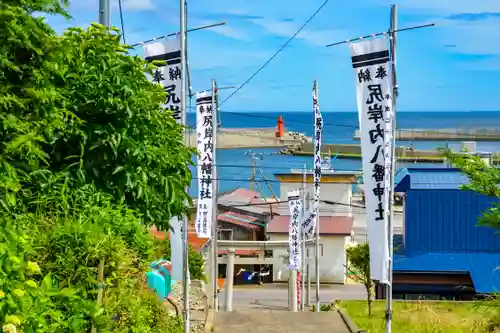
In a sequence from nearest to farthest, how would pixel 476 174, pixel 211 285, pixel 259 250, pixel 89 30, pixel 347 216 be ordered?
pixel 89 30, pixel 476 174, pixel 211 285, pixel 259 250, pixel 347 216

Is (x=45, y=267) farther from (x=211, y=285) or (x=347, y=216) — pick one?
(x=347, y=216)

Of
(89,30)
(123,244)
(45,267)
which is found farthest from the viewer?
(89,30)

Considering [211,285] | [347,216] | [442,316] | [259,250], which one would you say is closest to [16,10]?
[442,316]

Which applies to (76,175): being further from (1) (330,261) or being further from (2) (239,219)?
(2) (239,219)

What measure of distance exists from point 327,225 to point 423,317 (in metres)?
17.4

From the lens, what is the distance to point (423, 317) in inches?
651

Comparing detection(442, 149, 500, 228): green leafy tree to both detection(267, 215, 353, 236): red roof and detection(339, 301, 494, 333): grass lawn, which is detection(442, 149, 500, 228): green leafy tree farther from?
detection(267, 215, 353, 236): red roof

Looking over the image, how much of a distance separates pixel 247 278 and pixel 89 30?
90.3 feet

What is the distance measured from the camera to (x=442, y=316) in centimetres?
1686

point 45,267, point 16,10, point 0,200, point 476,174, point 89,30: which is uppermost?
point 89,30

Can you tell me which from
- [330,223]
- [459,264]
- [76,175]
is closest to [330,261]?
[330,223]

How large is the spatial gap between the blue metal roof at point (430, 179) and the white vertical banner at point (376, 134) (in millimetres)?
11035

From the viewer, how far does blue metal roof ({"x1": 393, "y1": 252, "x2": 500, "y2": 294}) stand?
19859 millimetres

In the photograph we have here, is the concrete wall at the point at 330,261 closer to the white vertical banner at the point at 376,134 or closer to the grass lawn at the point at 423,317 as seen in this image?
the grass lawn at the point at 423,317
